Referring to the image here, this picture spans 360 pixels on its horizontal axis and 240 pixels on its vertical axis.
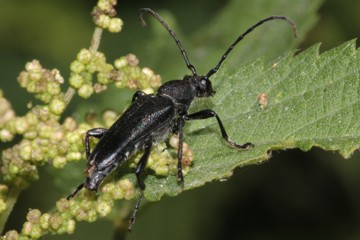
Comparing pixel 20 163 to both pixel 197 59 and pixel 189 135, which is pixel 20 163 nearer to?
pixel 189 135

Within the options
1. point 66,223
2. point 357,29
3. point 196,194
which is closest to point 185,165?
point 66,223

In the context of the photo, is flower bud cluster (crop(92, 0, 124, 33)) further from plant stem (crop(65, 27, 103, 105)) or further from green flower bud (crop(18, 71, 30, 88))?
green flower bud (crop(18, 71, 30, 88))

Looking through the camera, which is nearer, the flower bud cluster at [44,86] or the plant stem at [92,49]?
the flower bud cluster at [44,86]

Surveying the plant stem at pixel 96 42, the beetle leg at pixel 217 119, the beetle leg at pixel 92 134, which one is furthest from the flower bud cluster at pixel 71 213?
the plant stem at pixel 96 42

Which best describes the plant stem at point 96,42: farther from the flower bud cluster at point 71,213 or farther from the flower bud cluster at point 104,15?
the flower bud cluster at point 71,213

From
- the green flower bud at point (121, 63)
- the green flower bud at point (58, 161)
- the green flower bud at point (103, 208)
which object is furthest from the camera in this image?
the green flower bud at point (121, 63)

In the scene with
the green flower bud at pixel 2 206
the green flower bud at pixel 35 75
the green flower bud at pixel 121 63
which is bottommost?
the green flower bud at pixel 2 206

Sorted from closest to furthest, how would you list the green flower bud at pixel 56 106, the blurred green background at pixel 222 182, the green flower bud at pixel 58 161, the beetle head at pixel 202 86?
the green flower bud at pixel 58 161 → the green flower bud at pixel 56 106 → the beetle head at pixel 202 86 → the blurred green background at pixel 222 182

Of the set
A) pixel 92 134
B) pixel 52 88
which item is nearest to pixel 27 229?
pixel 92 134
